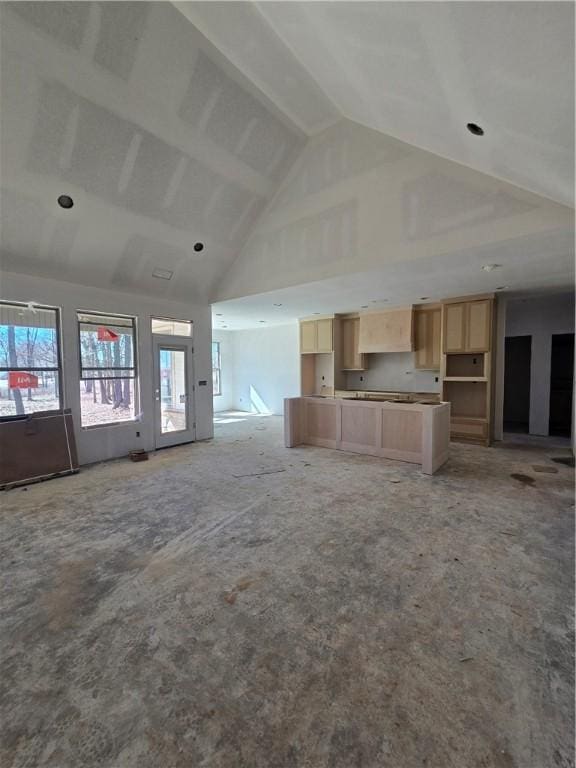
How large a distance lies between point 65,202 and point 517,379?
1054 centimetres

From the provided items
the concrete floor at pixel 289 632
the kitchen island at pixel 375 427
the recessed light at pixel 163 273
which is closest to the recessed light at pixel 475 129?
the kitchen island at pixel 375 427

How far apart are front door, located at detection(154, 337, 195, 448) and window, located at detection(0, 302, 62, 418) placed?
158 cm

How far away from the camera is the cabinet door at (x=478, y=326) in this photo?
19.9 ft

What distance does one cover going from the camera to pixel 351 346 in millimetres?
8320

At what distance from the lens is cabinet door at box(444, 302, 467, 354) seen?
6336 mm

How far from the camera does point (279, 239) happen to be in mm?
5375

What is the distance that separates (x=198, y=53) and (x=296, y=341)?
274 inches

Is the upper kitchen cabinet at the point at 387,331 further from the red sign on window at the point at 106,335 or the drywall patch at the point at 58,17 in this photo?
the drywall patch at the point at 58,17

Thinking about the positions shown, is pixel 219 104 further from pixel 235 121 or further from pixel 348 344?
pixel 348 344

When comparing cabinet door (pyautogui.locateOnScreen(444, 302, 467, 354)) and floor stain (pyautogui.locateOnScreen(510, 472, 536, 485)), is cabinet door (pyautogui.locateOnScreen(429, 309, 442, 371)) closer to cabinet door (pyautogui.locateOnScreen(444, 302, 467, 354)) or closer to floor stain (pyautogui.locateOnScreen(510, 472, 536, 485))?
cabinet door (pyautogui.locateOnScreen(444, 302, 467, 354))

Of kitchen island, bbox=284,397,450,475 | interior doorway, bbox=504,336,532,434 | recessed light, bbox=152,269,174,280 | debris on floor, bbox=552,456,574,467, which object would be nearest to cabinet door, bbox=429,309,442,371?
kitchen island, bbox=284,397,450,475

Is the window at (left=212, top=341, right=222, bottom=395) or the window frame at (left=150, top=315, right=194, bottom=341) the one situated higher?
the window frame at (left=150, top=315, right=194, bottom=341)

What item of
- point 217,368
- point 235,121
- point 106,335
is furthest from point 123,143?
point 217,368

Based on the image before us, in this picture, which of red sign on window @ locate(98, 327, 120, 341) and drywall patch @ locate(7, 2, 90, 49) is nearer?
drywall patch @ locate(7, 2, 90, 49)
